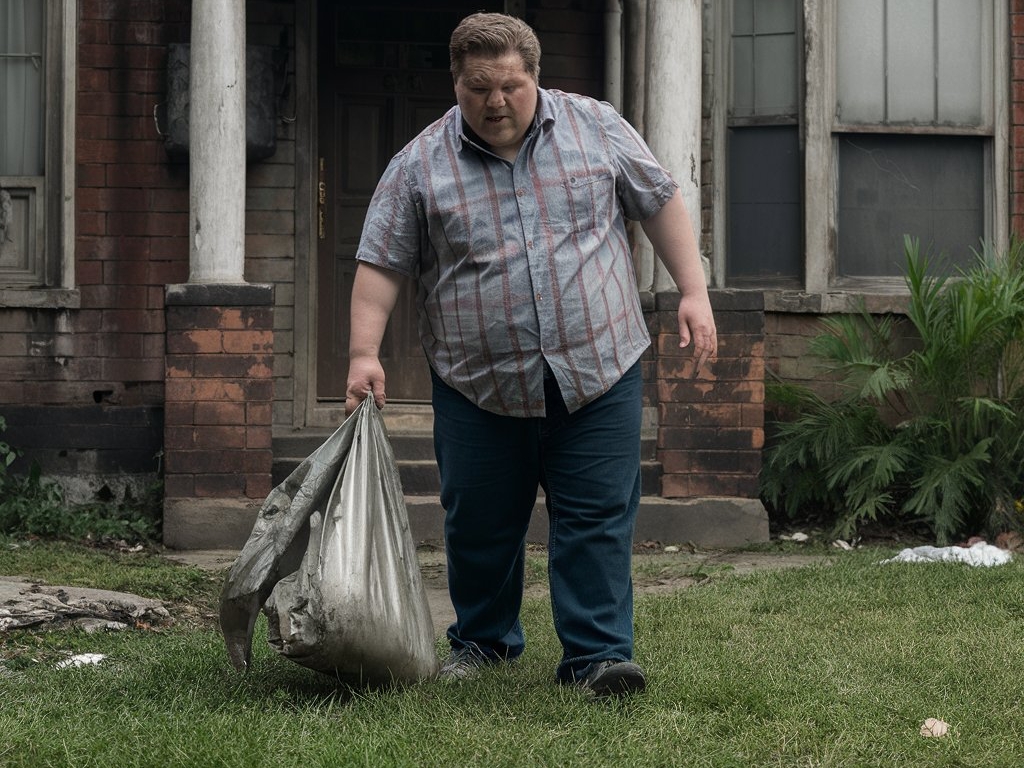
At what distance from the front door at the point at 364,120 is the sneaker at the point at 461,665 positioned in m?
4.59

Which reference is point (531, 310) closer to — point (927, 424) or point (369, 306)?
point (369, 306)

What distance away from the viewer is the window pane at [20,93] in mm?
7977

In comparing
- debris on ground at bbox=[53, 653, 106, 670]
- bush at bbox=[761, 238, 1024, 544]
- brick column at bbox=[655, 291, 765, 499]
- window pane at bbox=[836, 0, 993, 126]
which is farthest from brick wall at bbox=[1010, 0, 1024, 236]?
debris on ground at bbox=[53, 653, 106, 670]

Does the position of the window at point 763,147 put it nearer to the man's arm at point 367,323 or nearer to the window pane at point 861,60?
the window pane at point 861,60

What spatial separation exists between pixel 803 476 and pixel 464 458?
4078mm

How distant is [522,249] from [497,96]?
1.27 feet

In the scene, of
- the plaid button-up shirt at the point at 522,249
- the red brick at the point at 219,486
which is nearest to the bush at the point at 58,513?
the red brick at the point at 219,486

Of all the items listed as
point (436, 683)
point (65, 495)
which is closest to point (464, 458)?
point (436, 683)

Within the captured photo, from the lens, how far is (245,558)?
363cm

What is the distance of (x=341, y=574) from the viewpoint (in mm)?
3453

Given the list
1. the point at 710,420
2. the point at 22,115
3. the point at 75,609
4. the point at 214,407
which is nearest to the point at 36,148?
the point at 22,115

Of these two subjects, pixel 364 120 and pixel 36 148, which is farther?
pixel 364 120

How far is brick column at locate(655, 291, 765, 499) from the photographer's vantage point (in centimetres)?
723

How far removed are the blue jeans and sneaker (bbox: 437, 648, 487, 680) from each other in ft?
0.82
